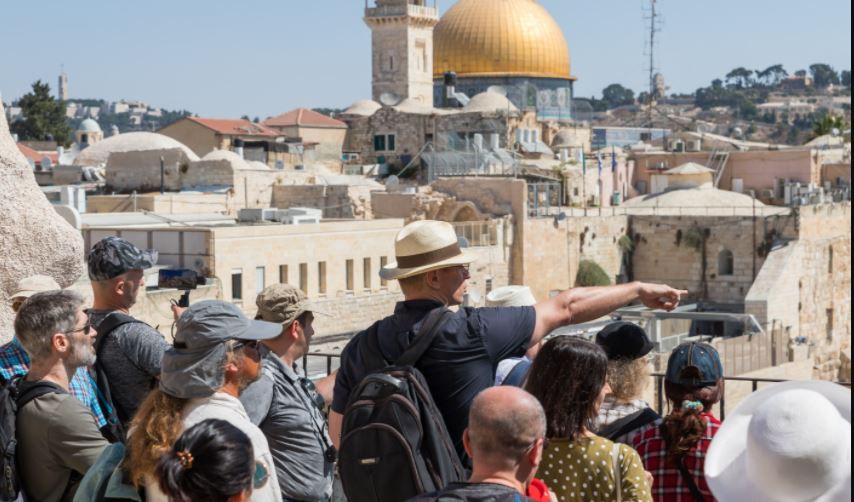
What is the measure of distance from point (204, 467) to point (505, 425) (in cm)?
A: 70

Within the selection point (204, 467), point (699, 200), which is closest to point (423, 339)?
point (204, 467)

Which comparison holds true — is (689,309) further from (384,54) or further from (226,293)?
(384,54)

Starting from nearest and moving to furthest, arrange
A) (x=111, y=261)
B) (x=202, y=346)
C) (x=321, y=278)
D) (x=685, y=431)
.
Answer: (x=202, y=346) < (x=685, y=431) < (x=111, y=261) < (x=321, y=278)

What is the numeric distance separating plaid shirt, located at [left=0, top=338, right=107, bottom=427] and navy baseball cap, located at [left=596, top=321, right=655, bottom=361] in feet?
5.38

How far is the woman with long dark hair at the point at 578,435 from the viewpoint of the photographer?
350 cm

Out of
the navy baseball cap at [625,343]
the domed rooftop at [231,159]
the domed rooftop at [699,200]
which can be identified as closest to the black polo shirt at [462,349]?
Result: the navy baseball cap at [625,343]

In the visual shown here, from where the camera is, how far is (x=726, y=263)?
31.1 meters

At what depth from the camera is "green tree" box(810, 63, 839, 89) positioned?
6816 inches

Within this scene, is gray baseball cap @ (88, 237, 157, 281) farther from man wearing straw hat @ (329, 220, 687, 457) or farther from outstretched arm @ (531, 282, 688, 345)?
outstretched arm @ (531, 282, 688, 345)

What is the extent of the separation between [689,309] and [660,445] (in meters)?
22.5

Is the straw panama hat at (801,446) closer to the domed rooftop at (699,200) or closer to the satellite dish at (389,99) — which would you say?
the domed rooftop at (699,200)

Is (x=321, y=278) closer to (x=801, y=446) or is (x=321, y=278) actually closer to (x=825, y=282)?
(x=825, y=282)

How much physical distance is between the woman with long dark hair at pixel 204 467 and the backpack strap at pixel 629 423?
1425 mm

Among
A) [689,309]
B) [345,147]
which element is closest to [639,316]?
[689,309]
